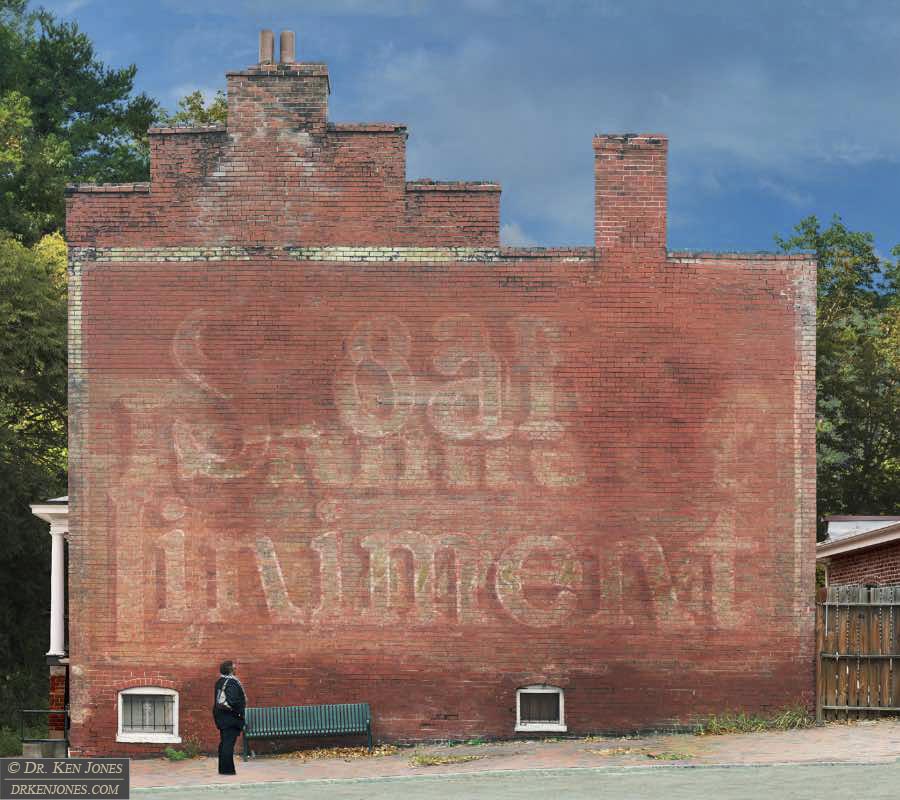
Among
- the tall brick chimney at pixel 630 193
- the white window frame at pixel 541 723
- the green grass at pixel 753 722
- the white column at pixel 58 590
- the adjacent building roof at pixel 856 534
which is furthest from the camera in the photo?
the adjacent building roof at pixel 856 534

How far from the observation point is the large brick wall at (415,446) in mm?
21266

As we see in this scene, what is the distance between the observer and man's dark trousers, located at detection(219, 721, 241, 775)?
19.1 meters

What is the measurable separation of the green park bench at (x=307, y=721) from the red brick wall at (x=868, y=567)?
36.5 feet

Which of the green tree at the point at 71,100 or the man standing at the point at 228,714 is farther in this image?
the green tree at the point at 71,100

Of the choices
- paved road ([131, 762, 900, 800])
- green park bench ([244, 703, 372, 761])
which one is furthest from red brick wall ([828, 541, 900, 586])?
green park bench ([244, 703, 372, 761])

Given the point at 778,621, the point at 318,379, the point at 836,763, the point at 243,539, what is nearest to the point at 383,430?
the point at 318,379

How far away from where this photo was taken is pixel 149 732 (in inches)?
843

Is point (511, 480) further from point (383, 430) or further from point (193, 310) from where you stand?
point (193, 310)

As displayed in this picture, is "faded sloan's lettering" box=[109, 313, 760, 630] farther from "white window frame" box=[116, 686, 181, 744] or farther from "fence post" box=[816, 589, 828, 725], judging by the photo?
"fence post" box=[816, 589, 828, 725]

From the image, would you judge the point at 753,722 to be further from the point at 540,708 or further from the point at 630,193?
the point at 630,193

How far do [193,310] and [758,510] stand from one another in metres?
9.05

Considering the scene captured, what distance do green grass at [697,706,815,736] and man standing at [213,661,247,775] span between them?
265 inches

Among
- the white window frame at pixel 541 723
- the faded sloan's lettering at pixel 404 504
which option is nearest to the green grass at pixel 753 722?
the faded sloan's lettering at pixel 404 504

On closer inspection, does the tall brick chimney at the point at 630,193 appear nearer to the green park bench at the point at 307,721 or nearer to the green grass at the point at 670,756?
the green grass at the point at 670,756
